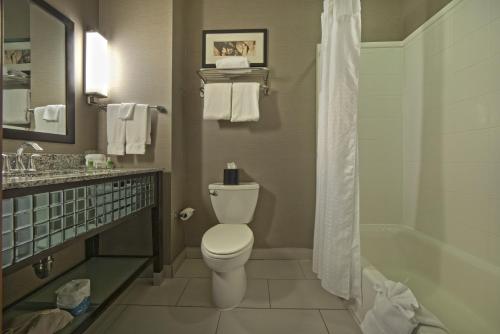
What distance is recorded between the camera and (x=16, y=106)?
4.10ft

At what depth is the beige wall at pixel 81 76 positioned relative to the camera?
5.26ft

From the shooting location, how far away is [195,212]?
7.11 feet

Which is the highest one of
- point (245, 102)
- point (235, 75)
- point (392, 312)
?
point (235, 75)

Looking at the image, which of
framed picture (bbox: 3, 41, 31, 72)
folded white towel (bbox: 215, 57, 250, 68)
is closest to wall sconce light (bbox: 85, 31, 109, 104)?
framed picture (bbox: 3, 41, 31, 72)

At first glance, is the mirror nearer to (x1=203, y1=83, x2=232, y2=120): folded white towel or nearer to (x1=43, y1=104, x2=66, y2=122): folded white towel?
(x1=43, y1=104, x2=66, y2=122): folded white towel

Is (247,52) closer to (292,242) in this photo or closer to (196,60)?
(196,60)

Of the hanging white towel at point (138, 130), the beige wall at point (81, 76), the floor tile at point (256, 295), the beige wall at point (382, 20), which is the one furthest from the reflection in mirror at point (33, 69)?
the beige wall at point (382, 20)

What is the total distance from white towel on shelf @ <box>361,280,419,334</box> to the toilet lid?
69 centimetres

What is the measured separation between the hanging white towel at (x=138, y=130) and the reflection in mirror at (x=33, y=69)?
1.25 feet

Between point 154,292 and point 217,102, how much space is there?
4.74ft

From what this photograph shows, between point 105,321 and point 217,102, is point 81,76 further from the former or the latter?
point 105,321

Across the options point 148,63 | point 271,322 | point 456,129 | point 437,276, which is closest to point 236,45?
point 148,63

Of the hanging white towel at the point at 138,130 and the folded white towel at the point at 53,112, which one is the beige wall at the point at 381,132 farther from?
the folded white towel at the point at 53,112

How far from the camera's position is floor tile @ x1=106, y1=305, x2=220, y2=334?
50.4 inches
